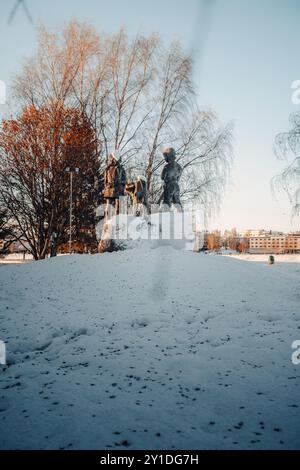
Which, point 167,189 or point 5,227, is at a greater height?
point 167,189

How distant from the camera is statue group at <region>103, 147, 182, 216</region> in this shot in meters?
11.6

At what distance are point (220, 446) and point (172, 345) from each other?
1876 mm

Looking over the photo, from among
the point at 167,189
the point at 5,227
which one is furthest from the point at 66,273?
the point at 5,227

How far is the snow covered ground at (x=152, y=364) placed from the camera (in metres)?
2.21

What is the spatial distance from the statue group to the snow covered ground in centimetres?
509
